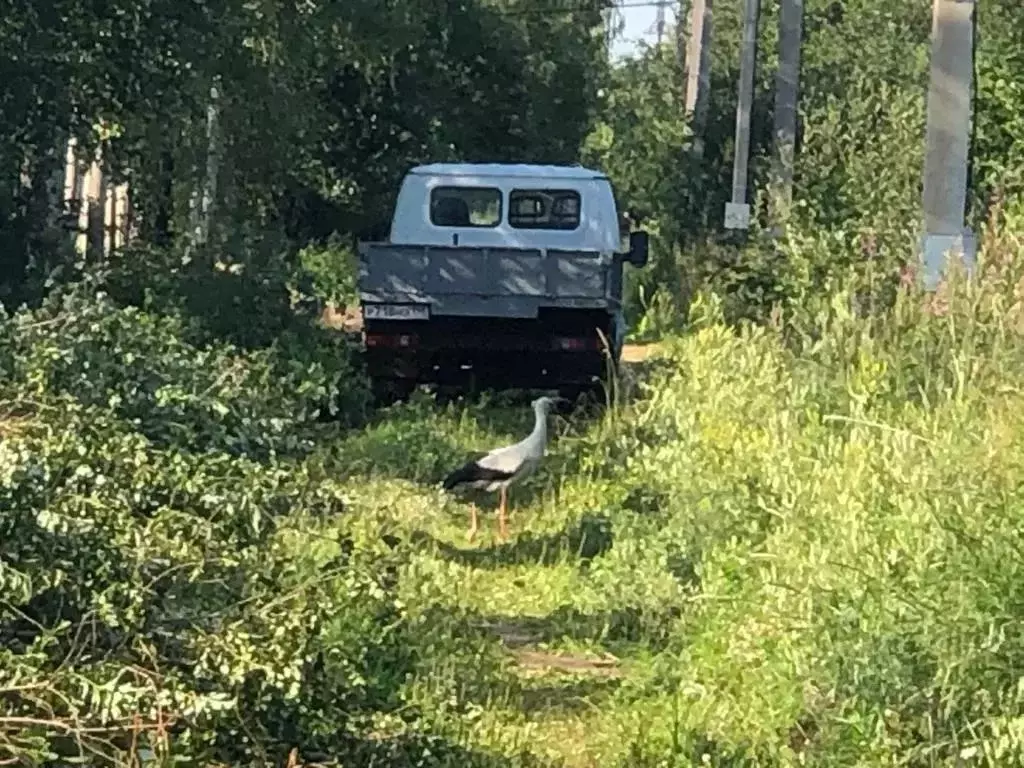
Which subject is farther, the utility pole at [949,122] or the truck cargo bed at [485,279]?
the truck cargo bed at [485,279]

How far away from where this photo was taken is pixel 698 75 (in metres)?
32.3

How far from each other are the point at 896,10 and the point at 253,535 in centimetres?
2899

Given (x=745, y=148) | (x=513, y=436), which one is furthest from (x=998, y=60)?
(x=513, y=436)

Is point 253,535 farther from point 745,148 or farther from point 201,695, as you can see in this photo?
point 745,148

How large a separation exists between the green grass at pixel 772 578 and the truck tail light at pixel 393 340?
16.0ft

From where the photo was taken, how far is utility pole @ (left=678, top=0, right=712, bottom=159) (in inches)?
1227

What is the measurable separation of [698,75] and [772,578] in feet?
85.6

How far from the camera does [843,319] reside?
8477 mm

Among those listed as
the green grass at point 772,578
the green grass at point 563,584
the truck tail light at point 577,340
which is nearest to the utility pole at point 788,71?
the truck tail light at point 577,340

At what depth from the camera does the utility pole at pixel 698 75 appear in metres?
31.2

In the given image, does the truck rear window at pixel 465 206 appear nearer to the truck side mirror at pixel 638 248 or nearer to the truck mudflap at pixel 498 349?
the truck side mirror at pixel 638 248

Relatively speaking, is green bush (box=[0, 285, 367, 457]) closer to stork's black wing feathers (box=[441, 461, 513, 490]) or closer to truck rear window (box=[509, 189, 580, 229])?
stork's black wing feathers (box=[441, 461, 513, 490])

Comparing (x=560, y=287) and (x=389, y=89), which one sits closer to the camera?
(x=560, y=287)

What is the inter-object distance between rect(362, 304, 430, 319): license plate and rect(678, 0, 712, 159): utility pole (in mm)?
14671
